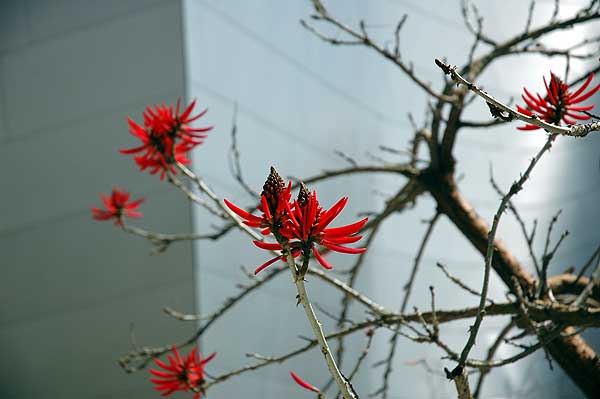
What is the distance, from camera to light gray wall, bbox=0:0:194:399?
3607 millimetres

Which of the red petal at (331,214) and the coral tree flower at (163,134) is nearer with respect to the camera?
the red petal at (331,214)

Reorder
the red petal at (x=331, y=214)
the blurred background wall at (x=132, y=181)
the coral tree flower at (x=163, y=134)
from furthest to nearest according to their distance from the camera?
the blurred background wall at (x=132, y=181), the coral tree flower at (x=163, y=134), the red petal at (x=331, y=214)

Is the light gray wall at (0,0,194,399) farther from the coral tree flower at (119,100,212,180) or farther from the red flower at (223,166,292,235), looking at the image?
the red flower at (223,166,292,235)

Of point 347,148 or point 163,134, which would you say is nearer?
point 163,134

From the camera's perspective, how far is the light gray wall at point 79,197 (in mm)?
3607

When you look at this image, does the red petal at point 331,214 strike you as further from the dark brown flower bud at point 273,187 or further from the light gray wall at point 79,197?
the light gray wall at point 79,197

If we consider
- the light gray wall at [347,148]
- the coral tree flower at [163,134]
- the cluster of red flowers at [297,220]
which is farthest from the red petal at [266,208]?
the light gray wall at [347,148]

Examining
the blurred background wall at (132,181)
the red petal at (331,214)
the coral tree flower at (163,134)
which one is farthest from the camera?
the blurred background wall at (132,181)

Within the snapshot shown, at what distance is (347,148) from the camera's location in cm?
482

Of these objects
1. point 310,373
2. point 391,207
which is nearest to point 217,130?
point 310,373

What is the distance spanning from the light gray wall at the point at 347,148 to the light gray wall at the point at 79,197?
187 millimetres

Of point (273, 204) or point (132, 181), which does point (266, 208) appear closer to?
point (273, 204)

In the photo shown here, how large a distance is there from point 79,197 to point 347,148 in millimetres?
1540

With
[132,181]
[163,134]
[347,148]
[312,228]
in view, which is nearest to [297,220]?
[312,228]
